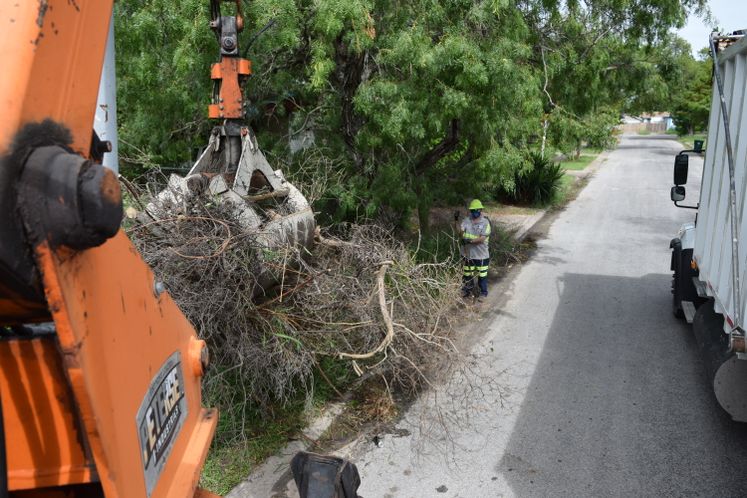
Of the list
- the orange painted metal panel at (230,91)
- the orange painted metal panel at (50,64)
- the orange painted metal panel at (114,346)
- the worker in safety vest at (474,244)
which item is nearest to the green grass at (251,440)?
the orange painted metal panel at (230,91)

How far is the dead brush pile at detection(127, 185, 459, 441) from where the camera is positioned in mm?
4148

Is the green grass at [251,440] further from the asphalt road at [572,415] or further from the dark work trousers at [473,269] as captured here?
the dark work trousers at [473,269]

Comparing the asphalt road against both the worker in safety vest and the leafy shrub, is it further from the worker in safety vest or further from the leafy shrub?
the leafy shrub

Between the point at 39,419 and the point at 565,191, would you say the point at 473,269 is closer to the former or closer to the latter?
the point at 39,419

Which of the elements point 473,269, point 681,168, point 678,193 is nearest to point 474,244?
point 473,269

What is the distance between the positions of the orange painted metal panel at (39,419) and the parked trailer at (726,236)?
381 centimetres

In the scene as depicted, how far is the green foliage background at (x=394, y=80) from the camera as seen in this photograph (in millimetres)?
6637

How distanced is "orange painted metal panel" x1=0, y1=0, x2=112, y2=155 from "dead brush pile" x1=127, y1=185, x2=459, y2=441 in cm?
252

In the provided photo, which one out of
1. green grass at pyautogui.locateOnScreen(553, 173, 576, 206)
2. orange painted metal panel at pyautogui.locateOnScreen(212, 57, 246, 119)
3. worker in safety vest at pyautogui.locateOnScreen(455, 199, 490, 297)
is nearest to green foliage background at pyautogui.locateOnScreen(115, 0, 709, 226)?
worker in safety vest at pyautogui.locateOnScreen(455, 199, 490, 297)

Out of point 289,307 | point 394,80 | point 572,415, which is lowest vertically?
point 572,415

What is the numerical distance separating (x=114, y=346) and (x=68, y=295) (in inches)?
11.1

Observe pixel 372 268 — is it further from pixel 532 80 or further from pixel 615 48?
pixel 615 48

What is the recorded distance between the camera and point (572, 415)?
5461mm

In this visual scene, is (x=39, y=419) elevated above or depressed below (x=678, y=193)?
above
